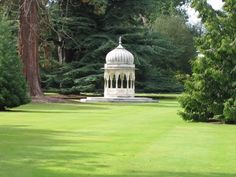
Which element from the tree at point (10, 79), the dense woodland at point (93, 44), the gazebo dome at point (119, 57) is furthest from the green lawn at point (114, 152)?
the dense woodland at point (93, 44)

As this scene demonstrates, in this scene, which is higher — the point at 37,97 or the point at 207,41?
the point at 207,41

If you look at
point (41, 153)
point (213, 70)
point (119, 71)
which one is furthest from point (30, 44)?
point (41, 153)

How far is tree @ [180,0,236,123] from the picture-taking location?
84.0 feet

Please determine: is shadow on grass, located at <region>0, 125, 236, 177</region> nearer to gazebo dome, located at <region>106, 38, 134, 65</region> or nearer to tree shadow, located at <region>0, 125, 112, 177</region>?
tree shadow, located at <region>0, 125, 112, 177</region>

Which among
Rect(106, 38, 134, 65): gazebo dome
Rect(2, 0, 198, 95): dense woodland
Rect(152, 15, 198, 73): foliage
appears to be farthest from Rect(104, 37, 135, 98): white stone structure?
Rect(152, 15, 198, 73): foliage

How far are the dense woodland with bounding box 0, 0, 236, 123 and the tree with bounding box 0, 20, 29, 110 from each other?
74 millimetres

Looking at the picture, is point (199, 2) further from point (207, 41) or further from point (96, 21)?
point (96, 21)

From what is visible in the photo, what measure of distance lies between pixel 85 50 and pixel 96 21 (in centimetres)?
347

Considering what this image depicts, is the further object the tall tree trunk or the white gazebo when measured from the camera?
the white gazebo

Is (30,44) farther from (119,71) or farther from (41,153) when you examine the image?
(41,153)

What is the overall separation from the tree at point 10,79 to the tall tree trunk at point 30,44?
934 centimetres

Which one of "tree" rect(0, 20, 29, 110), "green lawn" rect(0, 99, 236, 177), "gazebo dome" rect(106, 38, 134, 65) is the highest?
"gazebo dome" rect(106, 38, 134, 65)

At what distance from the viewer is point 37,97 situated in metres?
43.5

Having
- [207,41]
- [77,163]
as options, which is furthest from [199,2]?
[77,163]
